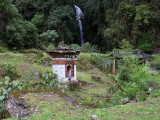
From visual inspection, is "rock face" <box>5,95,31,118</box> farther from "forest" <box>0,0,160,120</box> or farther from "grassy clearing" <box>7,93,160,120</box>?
"grassy clearing" <box>7,93,160,120</box>

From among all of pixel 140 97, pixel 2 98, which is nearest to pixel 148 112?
pixel 140 97

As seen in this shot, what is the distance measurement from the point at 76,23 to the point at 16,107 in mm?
28049

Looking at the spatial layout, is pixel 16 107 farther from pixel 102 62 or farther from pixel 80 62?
pixel 102 62

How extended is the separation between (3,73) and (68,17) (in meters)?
18.7

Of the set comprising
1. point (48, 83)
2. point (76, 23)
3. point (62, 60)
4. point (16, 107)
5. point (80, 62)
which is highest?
point (76, 23)

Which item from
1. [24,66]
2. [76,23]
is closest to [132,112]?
[24,66]

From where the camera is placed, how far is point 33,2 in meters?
28.7

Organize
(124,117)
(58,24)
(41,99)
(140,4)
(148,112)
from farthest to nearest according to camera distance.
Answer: (58,24), (140,4), (41,99), (148,112), (124,117)

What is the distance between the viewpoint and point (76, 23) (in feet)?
106

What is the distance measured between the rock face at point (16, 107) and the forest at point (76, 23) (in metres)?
14.7

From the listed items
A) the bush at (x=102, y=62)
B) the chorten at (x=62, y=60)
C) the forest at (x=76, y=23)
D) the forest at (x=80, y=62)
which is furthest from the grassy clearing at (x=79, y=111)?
the forest at (x=76, y=23)

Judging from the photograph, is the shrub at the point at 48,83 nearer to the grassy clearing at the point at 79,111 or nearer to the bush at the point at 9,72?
the grassy clearing at the point at 79,111

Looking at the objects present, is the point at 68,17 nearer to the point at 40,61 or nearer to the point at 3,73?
the point at 40,61

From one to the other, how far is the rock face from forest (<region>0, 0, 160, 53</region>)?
14747mm
